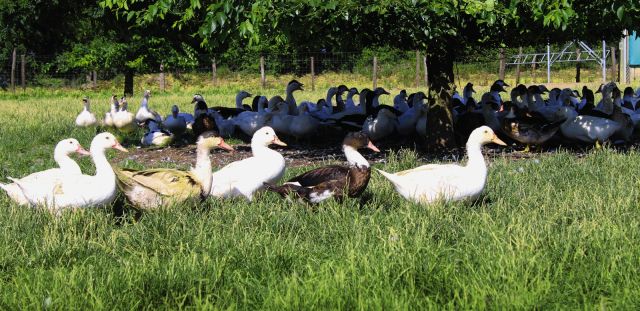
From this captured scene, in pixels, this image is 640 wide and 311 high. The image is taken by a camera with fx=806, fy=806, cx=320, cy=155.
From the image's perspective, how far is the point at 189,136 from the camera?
14.4m

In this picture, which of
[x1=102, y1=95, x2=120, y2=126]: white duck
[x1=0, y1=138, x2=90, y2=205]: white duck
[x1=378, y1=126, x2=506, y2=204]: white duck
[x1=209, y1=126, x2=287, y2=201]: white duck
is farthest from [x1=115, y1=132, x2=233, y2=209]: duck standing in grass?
[x1=102, y1=95, x2=120, y2=126]: white duck

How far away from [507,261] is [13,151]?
30.1 feet

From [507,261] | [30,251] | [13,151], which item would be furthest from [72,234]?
[13,151]

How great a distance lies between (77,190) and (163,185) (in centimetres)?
66

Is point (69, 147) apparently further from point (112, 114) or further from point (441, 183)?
point (112, 114)

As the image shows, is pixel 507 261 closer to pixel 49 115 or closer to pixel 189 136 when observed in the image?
pixel 189 136

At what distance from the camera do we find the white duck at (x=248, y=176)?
7078mm

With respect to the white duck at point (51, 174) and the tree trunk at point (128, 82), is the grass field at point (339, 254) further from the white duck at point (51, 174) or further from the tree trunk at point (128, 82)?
the tree trunk at point (128, 82)

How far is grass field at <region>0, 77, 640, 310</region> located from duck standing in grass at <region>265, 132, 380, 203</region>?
142mm

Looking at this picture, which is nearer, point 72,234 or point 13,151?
point 72,234

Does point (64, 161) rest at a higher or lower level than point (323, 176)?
higher

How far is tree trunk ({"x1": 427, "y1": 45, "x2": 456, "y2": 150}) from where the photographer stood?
10852 mm

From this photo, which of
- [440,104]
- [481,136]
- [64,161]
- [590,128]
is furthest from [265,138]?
[590,128]

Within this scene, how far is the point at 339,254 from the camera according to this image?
4.98 m
